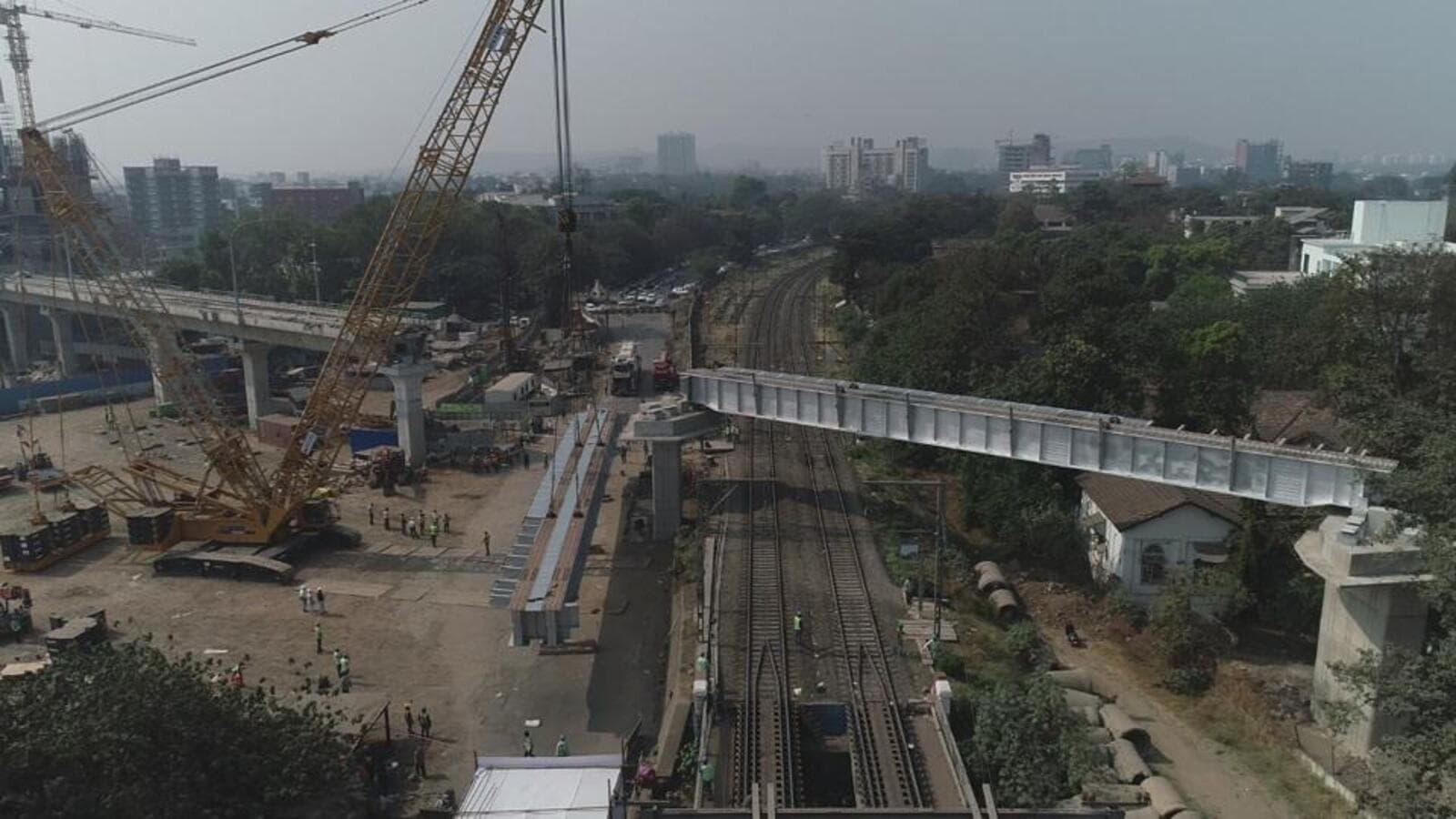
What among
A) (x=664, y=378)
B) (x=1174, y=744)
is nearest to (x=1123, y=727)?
(x=1174, y=744)

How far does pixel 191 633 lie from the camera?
25953 millimetres

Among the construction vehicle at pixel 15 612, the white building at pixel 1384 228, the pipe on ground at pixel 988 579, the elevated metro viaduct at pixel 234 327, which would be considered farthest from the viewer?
the white building at pixel 1384 228

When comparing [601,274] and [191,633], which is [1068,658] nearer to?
[191,633]

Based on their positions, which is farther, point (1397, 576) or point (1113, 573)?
point (1113, 573)

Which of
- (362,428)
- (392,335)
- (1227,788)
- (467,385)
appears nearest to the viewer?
(1227,788)

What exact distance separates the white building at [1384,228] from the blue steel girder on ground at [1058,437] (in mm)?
44791

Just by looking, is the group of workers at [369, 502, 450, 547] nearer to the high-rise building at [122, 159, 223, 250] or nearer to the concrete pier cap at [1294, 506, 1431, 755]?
the concrete pier cap at [1294, 506, 1431, 755]

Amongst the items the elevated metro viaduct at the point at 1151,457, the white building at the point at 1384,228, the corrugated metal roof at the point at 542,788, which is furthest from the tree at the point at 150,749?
the white building at the point at 1384,228

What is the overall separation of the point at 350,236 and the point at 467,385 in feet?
131

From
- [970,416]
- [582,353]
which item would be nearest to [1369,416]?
[970,416]

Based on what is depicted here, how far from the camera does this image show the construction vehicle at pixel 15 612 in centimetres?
2577

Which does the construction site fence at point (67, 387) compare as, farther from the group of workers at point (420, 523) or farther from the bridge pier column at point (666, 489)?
the bridge pier column at point (666, 489)

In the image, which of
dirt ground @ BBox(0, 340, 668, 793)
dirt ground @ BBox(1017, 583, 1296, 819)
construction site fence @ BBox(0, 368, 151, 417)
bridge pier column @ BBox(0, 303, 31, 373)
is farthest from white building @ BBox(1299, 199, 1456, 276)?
bridge pier column @ BBox(0, 303, 31, 373)

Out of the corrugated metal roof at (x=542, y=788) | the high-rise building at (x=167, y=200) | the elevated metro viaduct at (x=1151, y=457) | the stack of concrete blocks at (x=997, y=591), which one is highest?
the high-rise building at (x=167, y=200)
